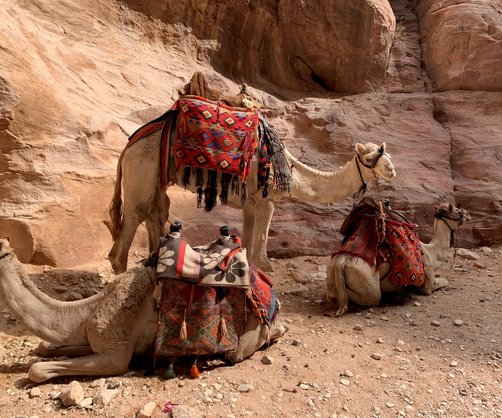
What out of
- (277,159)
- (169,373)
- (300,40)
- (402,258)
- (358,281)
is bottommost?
(169,373)

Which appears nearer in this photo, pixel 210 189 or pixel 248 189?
pixel 210 189

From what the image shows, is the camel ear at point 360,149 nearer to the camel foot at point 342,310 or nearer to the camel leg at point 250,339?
the camel foot at point 342,310

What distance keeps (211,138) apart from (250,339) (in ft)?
6.43

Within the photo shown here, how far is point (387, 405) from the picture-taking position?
2516 mm

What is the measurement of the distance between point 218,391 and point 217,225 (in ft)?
12.7

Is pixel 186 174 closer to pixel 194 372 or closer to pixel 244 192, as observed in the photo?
pixel 244 192

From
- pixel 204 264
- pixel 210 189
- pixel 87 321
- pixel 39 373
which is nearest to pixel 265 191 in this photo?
pixel 210 189

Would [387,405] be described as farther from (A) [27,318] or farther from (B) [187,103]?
(B) [187,103]

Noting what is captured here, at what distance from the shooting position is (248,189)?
4551 mm

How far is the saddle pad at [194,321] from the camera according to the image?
8.70 feet

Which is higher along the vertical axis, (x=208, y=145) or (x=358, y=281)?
(x=208, y=145)

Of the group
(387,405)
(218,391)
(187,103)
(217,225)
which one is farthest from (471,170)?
(218,391)

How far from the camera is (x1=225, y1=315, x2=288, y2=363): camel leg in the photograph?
290 cm

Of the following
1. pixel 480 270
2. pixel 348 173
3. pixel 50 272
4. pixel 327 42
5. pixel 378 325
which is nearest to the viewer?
pixel 378 325
